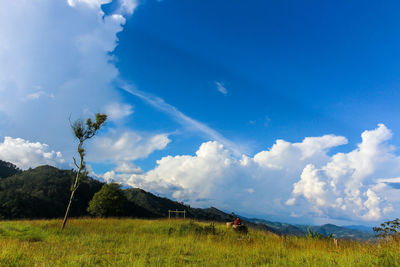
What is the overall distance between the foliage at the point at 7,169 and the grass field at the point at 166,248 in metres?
111

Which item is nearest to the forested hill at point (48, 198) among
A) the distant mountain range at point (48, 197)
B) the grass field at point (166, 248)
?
the distant mountain range at point (48, 197)

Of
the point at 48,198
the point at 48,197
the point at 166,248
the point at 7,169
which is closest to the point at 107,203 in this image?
the point at 166,248

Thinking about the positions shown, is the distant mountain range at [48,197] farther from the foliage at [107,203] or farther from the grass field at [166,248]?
the grass field at [166,248]

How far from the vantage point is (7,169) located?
110500 millimetres

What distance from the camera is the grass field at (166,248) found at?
8.19m

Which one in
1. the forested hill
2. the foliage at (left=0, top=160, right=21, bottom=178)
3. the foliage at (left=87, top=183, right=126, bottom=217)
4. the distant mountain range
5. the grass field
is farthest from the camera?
the foliage at (left=0, top=160, right=21, bottom=178)

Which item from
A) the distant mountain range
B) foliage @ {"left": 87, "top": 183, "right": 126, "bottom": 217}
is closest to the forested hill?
the distant mountain range

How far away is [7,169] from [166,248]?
135 meters

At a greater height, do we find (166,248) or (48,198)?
(166,248)

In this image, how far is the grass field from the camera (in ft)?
26.9

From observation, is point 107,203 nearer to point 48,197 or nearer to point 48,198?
point 48,198

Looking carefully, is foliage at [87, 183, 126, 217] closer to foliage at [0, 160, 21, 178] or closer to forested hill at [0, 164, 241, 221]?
forested hill at [0, 164, 241, 221]

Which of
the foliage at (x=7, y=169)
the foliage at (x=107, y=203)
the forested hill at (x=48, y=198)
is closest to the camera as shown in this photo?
the foliage at (x=107, y=203)

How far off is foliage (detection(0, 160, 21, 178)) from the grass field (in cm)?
11125
